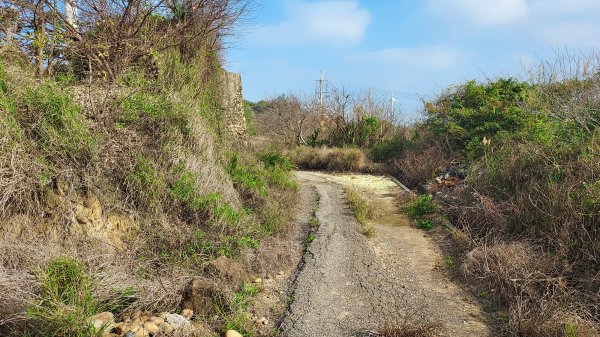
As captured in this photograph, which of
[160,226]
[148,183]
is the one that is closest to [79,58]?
[148,183]

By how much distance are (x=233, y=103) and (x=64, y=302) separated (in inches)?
310

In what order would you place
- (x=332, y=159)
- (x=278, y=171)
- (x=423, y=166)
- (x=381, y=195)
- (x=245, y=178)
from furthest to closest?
(x=332, y=159) → (x=423, y=166) → (x=381, y=195) → (x=278, y=171) → (x=245, y=178)

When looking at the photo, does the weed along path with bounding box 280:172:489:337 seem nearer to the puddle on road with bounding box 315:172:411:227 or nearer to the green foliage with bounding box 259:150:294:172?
the puddle on road with bounding box 315:172:411:227

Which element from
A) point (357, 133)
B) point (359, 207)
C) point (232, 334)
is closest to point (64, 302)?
point (232, 334)

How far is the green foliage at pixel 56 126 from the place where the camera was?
543cm

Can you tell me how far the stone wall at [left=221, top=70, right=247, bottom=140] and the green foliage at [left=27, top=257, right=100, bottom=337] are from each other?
6620 mm

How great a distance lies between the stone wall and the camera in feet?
35.5

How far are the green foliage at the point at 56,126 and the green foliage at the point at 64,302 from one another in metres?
1.74

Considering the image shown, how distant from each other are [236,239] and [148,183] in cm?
140

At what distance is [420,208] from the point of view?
925 cm

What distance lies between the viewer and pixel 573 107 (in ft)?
25.7

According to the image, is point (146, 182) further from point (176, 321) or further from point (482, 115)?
point (482, 115)

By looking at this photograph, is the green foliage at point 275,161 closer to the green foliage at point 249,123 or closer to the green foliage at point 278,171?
the green foliage at point 278,171

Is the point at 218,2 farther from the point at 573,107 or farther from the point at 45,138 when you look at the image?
the point at 573,107
